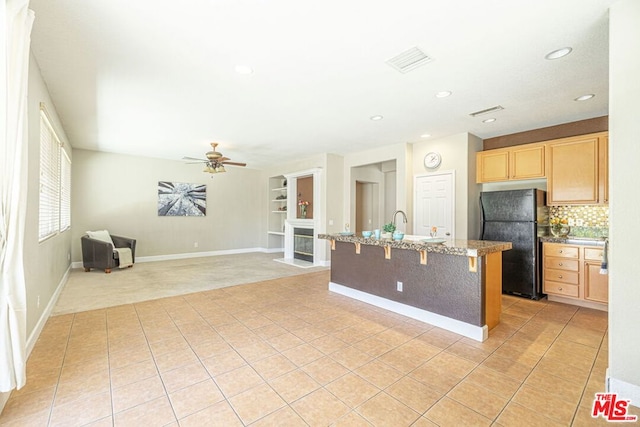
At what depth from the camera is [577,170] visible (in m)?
4.04

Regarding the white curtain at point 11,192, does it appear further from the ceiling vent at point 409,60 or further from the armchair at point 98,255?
the armchair at point 98,255

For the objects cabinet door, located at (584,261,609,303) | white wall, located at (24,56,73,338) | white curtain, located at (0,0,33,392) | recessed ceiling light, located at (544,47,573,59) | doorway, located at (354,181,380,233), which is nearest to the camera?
white curtain, located at (0,0,33,392)

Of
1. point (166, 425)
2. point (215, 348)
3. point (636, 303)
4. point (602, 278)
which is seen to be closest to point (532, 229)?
point (602, 278)

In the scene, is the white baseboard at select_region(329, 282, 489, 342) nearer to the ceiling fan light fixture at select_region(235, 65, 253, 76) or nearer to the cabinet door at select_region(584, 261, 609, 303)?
the cabinet door at select_region(584, 261, 609, 303)

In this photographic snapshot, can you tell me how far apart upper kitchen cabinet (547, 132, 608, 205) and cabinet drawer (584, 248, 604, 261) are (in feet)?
2.18

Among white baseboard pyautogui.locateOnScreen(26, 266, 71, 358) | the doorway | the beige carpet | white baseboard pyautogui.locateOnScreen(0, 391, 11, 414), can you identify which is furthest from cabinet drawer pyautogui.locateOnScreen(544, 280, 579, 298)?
white baseboard pyautogui.locateOnScreen(26, 266, 71, 358)

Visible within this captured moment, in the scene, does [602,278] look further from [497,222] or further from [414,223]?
[414,223]

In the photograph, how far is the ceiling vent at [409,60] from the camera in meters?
2.54

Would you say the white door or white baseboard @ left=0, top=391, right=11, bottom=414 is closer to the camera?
white baseboard @ left=0, top=391, right=11, bottom=414

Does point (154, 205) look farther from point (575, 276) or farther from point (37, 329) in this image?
point (575, 276)

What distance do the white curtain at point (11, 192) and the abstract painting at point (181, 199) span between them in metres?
6.01

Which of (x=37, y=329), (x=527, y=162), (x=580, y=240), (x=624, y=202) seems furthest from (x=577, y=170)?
(x=37, y=329)

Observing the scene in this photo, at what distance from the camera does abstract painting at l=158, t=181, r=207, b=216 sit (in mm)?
7410

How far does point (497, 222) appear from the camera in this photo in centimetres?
447
